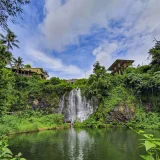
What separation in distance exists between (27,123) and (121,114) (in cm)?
1243

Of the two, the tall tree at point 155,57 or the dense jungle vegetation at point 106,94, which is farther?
the tall tree at point 155,57

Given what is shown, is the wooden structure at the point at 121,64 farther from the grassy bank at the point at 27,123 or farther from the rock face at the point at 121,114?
the grassy bank at the point at 27,123

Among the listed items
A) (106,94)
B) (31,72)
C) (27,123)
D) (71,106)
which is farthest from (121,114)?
(31,72)

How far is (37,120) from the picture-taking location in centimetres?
2341

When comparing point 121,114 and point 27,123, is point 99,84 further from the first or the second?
point 27,123

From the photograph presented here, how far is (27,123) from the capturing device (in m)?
21.7

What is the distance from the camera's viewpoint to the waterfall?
90.0 ft

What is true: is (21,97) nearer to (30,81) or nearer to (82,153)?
(30,81)

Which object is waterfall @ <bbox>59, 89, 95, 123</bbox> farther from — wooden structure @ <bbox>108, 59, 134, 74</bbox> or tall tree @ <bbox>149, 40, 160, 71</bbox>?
wooden structure @ <bbox>108, 59, 134, 74</bbox>

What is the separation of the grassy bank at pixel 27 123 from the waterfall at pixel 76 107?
215cm

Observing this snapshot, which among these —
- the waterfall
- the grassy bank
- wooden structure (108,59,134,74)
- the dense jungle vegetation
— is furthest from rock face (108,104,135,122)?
wooden structure (108,59,134,74)

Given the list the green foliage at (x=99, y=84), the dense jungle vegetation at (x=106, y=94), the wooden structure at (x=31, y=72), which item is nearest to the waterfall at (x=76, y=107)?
the dense jungle vegetation at (x=106, y=94)

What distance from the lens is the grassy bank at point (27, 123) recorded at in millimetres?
18267

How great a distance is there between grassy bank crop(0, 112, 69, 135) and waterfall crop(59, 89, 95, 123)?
7.07ft
